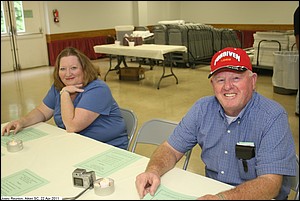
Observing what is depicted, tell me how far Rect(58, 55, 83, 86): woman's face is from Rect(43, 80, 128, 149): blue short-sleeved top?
0.30ft

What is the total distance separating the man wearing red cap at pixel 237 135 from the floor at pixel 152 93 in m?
1.49

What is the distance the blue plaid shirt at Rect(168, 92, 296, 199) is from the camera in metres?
1.25

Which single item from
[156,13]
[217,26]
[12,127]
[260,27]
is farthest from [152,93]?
[156,13]

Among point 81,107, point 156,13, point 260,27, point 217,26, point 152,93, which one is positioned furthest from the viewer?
point 156,13

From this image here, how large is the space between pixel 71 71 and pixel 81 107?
293 millimetres

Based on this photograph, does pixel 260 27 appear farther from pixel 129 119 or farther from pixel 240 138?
pixel 240 138

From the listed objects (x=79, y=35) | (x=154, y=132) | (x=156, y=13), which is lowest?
(x=154, y=132)

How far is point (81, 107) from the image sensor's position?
1953mm

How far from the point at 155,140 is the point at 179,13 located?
8.79m

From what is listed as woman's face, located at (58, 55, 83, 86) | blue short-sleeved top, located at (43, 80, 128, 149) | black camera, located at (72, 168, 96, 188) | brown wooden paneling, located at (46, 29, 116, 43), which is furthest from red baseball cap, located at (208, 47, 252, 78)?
brown wooden paneling, located at (46, 29, 116, 43)

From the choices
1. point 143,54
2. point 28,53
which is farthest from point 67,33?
point 143,54

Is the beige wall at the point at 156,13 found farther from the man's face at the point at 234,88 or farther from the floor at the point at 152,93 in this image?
the man's face at the point at 234,88

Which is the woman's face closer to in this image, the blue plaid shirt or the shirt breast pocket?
the blue plaid shirt

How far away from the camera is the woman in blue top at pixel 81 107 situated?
1.96 meters
